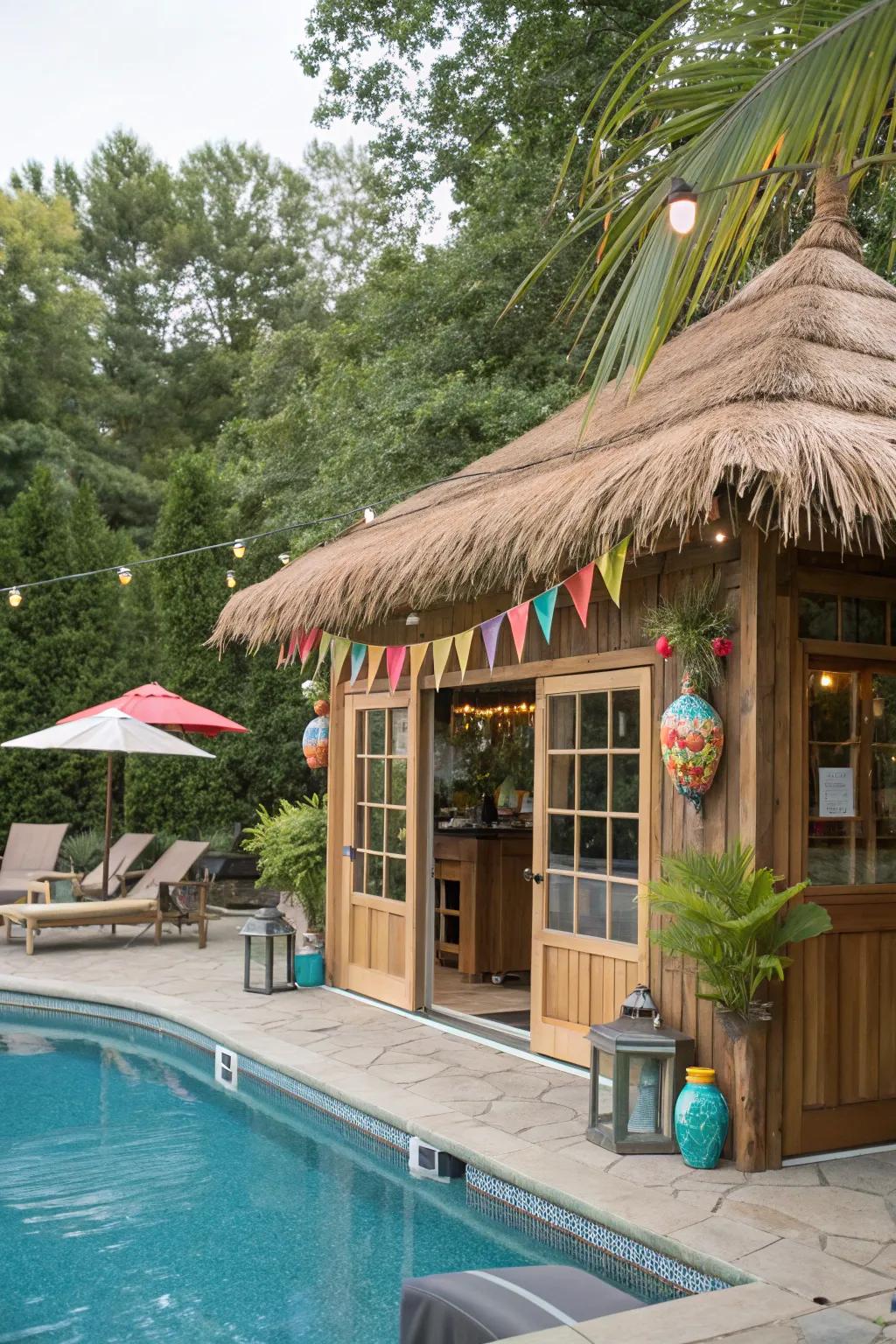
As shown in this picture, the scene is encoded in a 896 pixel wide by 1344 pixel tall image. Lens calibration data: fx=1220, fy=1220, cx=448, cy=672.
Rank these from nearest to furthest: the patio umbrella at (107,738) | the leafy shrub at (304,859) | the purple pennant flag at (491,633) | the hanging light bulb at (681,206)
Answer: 1. the hanging light bulb at (681,206)
2. the purple pennant flag at (491,633)
3. the leafy shrub at (304,859)
4. the patio umbrella at (107,738)

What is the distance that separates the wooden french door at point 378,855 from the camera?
288 inches

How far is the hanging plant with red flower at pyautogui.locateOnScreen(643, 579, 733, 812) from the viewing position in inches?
188

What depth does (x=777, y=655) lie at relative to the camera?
15.6 feet

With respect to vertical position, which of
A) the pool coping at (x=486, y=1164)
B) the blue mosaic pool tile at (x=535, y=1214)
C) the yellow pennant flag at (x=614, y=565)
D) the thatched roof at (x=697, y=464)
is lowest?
the blue mosaic pool tile at (x=535, y=1214)

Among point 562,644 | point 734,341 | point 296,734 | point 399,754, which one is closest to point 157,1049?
point 399,754

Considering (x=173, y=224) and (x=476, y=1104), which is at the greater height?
(x=173, y=224)

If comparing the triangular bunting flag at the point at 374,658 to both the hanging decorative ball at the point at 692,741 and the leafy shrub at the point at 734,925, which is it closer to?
the hanging decorative ball at the point at 692,741

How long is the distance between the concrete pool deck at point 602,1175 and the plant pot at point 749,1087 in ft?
0.27

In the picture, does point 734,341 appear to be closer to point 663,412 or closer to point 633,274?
point 663,412

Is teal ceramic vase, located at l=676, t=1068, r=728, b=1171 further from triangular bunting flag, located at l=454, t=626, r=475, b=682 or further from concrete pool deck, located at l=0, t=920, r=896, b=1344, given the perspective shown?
triangular bunting flag, located at l=454, t=626, r=475, b=682

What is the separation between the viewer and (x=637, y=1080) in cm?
479

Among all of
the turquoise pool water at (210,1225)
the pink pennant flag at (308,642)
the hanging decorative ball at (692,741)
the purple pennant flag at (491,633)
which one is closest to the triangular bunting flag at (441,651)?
the purple pennant flag at (491,633)

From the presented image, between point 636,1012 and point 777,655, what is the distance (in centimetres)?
154

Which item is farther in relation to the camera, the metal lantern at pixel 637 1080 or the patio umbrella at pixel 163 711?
the patio umbrella at pixel 163 711
